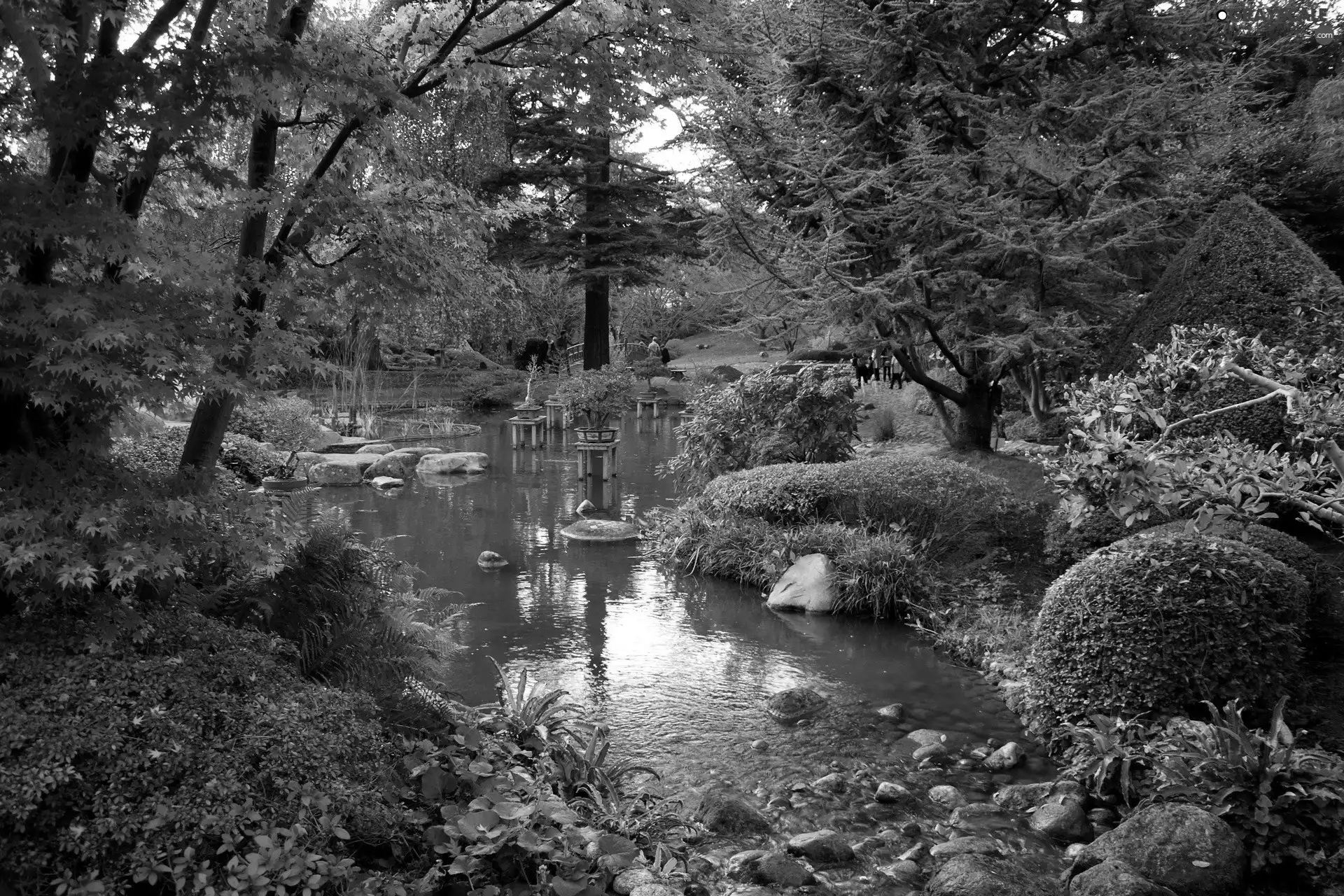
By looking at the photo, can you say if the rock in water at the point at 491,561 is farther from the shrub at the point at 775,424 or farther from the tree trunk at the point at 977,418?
the tree trunk at the point at 977,418

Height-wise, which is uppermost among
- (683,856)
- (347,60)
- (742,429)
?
(347,60)

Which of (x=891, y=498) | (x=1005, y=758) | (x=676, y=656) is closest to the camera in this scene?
(x=1005, y=758)

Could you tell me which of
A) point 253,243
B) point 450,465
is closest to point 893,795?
point 253,243

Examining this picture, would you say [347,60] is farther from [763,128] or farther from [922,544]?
[763,128]

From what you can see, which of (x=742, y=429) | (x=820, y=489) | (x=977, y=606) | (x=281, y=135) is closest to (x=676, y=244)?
(x=742, y=429)

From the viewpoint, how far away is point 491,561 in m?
8.56

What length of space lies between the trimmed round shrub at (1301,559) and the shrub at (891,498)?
8.81 ft

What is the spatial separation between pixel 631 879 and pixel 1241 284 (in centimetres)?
623

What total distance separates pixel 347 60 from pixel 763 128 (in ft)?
22.4

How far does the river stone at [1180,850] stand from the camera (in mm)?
3348

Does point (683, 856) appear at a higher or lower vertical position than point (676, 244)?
lower

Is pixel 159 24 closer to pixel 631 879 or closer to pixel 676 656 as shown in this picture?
pixel 631 879

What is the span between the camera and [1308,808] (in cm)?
361

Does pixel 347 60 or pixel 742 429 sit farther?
pixel 742 429
